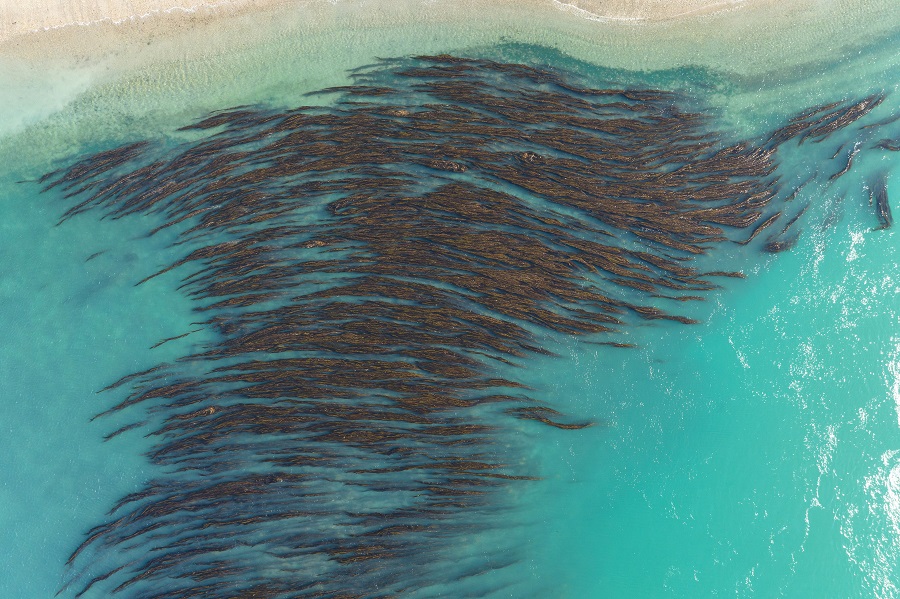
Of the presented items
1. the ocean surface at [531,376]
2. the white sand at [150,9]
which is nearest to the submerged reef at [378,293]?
the ocean surface at [531,376]

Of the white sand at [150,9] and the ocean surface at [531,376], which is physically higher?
the white sand at [150,9]

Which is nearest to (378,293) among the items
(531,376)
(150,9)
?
(531,376)

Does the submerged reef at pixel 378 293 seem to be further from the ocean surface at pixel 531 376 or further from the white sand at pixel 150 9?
the white sand at pixel 150 9

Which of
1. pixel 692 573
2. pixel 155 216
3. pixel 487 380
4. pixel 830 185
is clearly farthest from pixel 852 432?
pixel 155 216

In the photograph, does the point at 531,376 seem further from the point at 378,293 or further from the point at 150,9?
the point at 150,9

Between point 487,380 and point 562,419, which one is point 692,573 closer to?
point 562,419

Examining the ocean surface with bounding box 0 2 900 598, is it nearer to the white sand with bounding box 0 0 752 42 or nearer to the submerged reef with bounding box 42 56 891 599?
the submerged reef with bounding box 42 56 891 599
